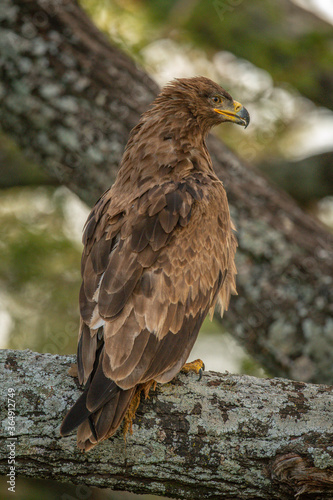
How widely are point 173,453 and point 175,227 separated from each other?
1.38 m

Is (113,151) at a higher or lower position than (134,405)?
higher

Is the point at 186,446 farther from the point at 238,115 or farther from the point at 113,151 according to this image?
the point at 113,151

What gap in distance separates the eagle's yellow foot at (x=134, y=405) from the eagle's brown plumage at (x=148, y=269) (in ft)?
0.27

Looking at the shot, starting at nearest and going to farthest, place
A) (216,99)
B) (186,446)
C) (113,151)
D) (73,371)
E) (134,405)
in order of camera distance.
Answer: (186,446), (134,405), (73,371), (216,99), (113,151)

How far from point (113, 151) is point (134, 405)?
2.78 m

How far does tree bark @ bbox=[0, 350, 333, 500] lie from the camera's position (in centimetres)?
322

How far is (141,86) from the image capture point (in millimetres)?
5742

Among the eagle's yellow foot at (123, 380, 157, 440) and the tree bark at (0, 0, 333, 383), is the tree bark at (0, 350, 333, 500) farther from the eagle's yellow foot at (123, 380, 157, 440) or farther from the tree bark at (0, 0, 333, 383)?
the tree bark at (0, 0, 333, 383)

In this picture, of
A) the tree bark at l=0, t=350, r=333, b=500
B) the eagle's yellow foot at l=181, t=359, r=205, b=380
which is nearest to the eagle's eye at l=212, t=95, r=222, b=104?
the eagle's yellow foot at l=181, t=359, r=205, b=380

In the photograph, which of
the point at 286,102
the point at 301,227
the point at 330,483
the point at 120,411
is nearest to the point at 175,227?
the point at 120,411

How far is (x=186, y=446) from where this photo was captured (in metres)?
3.29

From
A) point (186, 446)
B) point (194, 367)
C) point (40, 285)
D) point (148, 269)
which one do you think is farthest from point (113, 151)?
point (186, 446)

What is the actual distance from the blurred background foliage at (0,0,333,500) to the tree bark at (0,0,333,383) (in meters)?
1.03

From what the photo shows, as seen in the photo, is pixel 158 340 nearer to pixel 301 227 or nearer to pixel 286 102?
pixel 301 227
